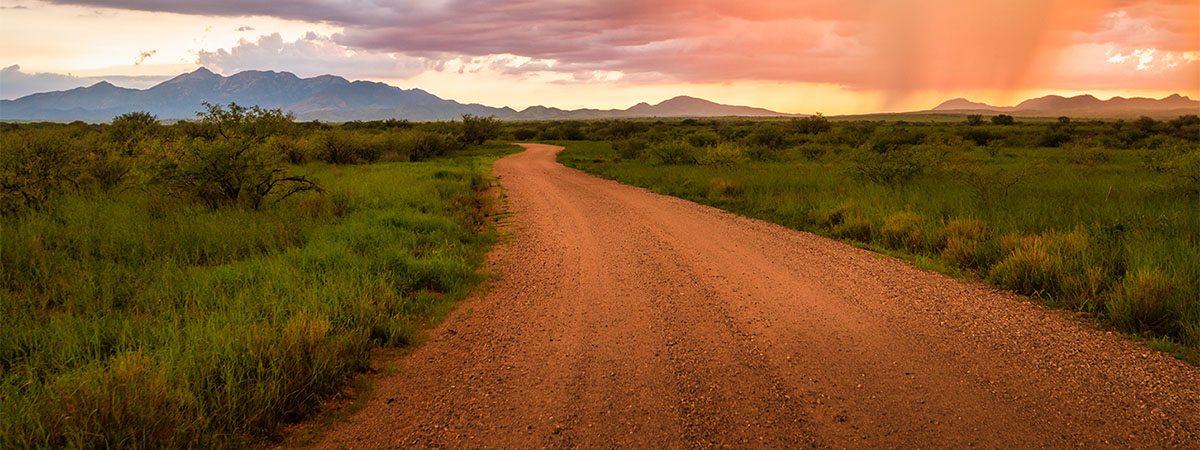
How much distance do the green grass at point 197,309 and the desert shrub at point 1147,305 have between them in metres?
6.85

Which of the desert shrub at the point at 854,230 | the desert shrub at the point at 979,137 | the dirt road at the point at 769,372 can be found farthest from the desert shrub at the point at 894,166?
the desert shrub at the point at 979,137

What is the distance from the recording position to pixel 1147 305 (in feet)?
16.3

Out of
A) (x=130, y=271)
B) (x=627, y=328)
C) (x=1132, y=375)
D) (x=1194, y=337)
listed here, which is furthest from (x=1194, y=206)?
(x=130, y=271)

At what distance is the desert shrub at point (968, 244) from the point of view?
7.39m

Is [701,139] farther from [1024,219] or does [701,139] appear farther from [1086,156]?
[1024,219]

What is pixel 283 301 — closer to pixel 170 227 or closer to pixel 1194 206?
pixel 170 227

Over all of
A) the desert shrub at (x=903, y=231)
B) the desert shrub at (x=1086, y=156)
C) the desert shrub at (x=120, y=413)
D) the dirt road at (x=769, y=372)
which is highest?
the desert shrub at (x=1086, y=156)

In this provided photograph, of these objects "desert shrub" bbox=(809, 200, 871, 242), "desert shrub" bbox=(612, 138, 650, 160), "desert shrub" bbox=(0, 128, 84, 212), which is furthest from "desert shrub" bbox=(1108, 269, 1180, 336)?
"desert shrub" bbox=(612, 138, 650, 160)

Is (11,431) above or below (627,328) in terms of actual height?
above

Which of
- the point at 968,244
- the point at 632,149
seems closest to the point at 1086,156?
the point at 968,244

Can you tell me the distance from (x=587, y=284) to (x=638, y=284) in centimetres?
67

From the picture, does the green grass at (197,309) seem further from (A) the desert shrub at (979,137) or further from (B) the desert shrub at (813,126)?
(B) the desert shrub at (813,126)

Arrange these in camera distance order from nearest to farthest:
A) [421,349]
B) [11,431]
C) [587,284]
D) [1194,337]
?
[11,431]
[1194,337]
[421,349]
[587,284]

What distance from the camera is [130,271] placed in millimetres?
6355
